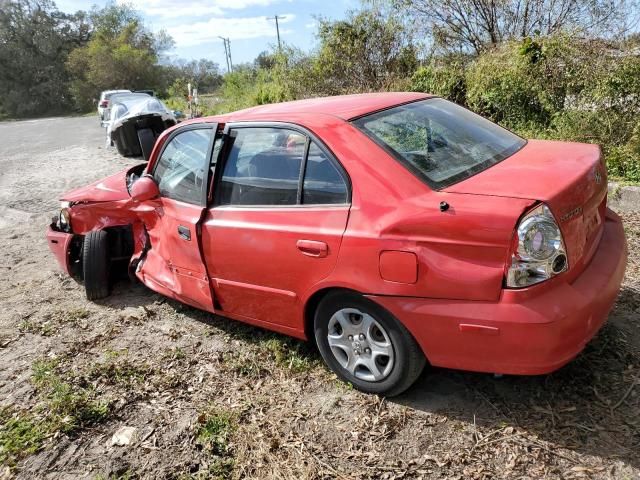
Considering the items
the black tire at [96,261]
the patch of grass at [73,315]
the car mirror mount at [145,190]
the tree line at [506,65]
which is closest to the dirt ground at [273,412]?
the patch of grass at [73,315]

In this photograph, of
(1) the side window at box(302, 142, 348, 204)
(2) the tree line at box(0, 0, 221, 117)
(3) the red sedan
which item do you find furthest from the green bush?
(2) the tree line at box(0, 0, 221, 117)

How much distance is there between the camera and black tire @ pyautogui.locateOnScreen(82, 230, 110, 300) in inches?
183

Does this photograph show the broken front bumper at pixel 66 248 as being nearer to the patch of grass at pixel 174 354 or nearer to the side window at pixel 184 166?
the side window at pixel 184 166

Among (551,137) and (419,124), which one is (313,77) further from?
(419,124)

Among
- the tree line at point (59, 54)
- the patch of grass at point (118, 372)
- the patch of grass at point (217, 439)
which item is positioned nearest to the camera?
the patch of grass at point (217, 439)

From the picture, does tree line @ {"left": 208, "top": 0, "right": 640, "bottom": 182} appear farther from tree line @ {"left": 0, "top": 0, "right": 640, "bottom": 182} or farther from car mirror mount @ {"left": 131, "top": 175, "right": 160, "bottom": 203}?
car mirror mount @ {"left": 131, "top": 175, "right": 160, "bottom": 203}

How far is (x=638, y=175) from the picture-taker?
565cm

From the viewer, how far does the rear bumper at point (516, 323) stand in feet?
7.51

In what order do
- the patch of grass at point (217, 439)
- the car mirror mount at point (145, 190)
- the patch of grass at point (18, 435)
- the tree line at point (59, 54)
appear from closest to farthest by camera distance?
1. the patch of grass at point (217, 439)
2. the patch of grass at point (18, 435)
3. the car mirror mount at point (145, 190)
4. the tree line at point (59, 54)

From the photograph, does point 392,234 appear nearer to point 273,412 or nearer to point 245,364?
point 273,412

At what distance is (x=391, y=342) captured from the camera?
274cm

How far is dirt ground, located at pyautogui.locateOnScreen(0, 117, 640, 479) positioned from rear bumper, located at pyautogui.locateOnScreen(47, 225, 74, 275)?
0.92 m

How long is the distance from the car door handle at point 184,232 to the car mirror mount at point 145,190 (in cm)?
42

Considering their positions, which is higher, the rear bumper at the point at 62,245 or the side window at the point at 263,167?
the side window at the point at 263,167
